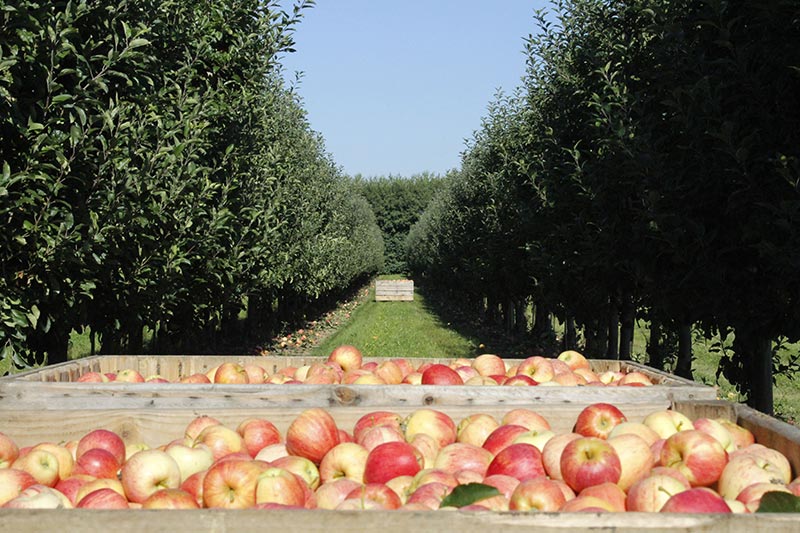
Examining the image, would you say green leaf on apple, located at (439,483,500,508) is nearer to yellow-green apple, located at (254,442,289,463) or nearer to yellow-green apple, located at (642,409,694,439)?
yellow-green apple, located at (254,442,289,463)

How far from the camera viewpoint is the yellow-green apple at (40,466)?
286 cm

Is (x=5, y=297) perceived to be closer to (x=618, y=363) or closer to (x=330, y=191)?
(x=618, y=363)

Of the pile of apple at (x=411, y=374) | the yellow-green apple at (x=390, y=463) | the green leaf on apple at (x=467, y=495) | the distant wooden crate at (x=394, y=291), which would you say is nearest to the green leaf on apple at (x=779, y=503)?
the green leaf on apple at (x=467, y=495)

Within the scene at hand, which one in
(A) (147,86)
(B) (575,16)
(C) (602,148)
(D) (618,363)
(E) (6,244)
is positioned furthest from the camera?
(B) (575,16)

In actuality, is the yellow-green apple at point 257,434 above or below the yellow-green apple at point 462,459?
above

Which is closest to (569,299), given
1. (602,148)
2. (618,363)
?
(602,148)

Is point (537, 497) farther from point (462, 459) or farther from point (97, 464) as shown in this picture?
point (97, 464)

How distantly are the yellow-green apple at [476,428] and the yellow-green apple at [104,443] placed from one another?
1.35 m

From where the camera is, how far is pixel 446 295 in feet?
141

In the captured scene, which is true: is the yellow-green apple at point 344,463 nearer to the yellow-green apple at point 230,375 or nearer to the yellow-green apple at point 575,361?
the yellow-green apple at point 230,375

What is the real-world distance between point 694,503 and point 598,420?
1.06 m

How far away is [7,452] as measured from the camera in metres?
3.03

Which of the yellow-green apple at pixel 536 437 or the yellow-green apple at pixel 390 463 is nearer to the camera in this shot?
the yellow-green apple at pixel 390 463

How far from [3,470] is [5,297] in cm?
356
